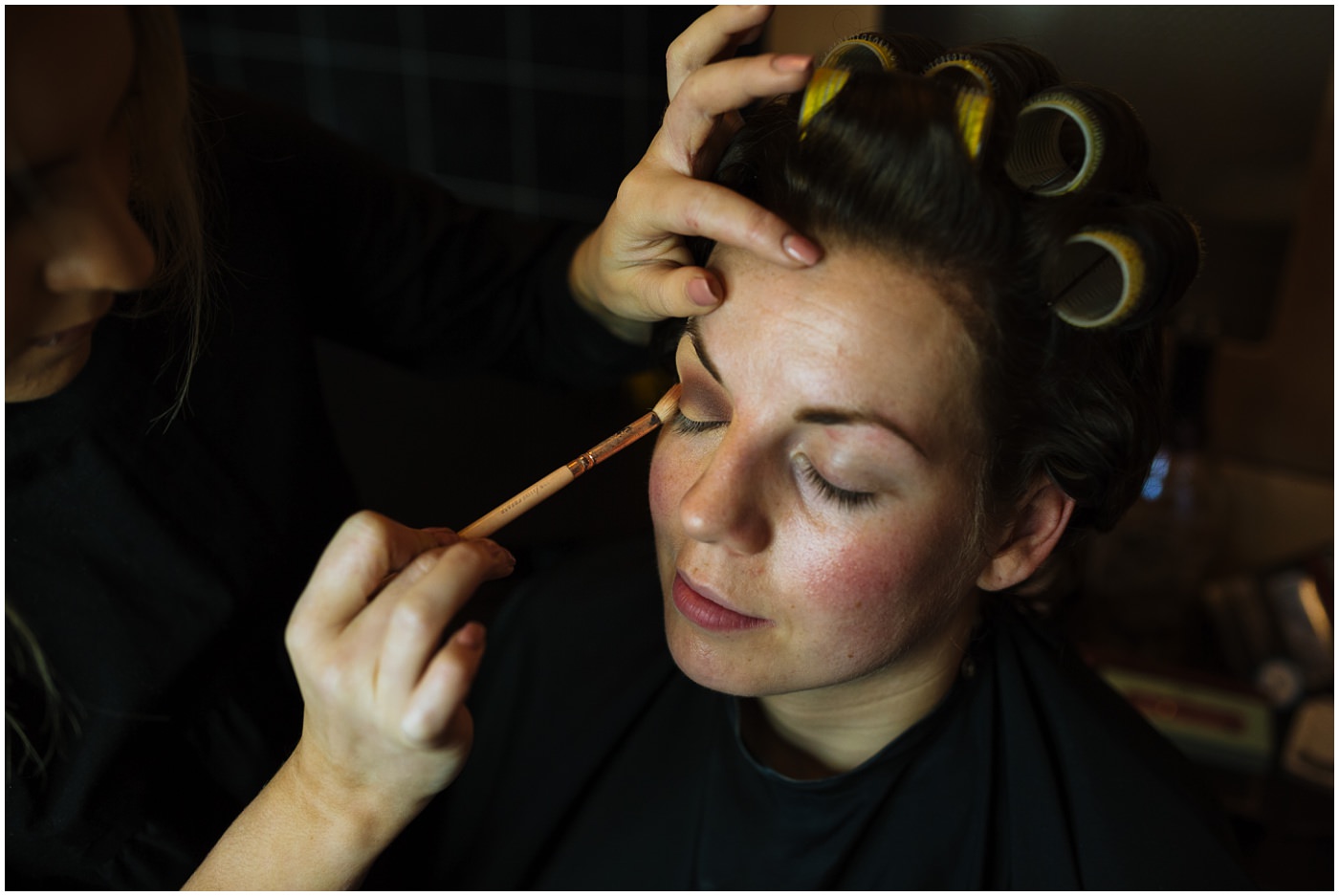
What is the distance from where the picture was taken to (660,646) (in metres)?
1.30

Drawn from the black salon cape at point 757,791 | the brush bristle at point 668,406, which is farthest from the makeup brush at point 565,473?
the black salon cape at point 757,791

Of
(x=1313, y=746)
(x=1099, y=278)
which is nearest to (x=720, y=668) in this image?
(x=1099, y=278)

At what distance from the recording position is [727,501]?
827 millimetres

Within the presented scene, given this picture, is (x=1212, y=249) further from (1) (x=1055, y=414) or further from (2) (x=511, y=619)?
(2) (x=511, y=619)

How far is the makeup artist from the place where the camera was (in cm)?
70

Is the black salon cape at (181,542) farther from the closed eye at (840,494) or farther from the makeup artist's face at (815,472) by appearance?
the closed eye at (840,494)

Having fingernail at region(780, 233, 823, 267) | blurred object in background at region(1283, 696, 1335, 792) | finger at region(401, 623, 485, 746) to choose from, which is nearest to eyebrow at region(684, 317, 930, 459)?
fingernail at region(780, 233, 823, 267)

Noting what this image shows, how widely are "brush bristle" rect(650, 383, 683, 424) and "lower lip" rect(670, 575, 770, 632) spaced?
0.16 meters

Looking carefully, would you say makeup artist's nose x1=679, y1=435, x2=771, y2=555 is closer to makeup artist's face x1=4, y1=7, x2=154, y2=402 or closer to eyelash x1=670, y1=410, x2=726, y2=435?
eyelash x1=670, y1=410, x2=726, y2=435

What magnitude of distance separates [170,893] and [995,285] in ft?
2.77

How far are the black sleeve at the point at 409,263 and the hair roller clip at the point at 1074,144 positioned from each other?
49 centimetres

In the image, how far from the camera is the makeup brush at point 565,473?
78cm

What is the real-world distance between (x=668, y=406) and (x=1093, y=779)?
1.99ft

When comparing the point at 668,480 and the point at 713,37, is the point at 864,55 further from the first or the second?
the point at 668,480
